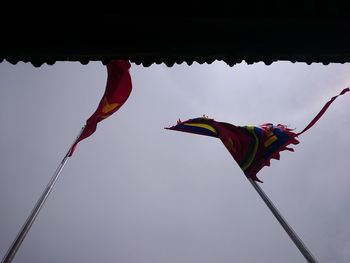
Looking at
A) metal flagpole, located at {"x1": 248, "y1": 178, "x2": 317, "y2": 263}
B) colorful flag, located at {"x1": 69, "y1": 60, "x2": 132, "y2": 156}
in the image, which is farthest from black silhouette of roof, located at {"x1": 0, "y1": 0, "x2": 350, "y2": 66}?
metal flagpole, located at {"x1": 248, "y1": 178, "x2": 317, "y2": 263}

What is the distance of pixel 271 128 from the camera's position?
1004 cm

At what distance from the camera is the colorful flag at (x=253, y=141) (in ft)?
31.2

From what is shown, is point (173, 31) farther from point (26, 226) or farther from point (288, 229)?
point (288, 229)

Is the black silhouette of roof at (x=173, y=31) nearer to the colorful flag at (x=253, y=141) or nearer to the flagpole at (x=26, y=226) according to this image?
the flagpole at (x=26, y=226)

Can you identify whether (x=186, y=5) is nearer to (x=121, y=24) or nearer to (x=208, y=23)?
(x=208, y=23)

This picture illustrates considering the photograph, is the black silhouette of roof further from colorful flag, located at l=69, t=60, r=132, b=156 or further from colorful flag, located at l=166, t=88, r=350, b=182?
colorful flag, located at l=166, t=88, r=350, b=182

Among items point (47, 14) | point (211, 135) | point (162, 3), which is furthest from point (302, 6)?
point (211, 135)

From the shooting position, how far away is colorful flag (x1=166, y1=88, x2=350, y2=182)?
950 cm

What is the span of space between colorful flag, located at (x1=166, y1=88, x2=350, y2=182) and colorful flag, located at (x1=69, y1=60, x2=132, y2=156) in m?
2.70

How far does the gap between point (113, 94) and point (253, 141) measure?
14.5 feet

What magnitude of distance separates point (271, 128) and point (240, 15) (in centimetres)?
583

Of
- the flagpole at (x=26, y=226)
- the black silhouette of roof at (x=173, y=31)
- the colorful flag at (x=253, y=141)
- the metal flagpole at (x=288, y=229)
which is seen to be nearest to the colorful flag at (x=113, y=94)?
the flagpole at (x=26, y=226)

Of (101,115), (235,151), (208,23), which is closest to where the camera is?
(208,23)

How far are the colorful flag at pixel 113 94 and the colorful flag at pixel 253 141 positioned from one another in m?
2.70
